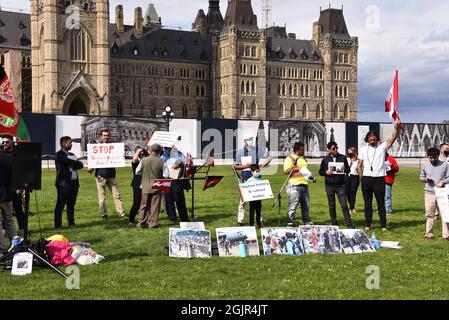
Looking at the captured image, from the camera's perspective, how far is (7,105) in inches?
422

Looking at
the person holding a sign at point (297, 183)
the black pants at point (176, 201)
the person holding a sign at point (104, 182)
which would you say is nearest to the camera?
the person holding a sign at point (297, 183)

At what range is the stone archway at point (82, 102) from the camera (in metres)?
Result: 82.5

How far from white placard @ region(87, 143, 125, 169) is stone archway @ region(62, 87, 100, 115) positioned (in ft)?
222

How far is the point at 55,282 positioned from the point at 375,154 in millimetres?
7578

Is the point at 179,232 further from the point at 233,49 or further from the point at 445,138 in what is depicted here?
the point at 233,49

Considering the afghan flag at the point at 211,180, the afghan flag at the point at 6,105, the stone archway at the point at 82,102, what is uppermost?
the stone archway at the point at 82,102

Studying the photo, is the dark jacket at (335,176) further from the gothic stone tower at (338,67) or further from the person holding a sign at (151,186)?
the gothic stone tower at (338,67)

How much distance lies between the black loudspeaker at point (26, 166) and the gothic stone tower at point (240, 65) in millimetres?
91513

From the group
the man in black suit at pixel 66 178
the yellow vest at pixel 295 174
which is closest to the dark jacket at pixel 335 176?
the yellow vest at pixel 295 174

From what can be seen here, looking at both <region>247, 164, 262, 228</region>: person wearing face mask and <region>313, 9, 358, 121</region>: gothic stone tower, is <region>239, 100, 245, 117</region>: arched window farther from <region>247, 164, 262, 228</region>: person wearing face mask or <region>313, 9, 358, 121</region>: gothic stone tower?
<region>247, 164, 262, 228</region>: person wearing face mask

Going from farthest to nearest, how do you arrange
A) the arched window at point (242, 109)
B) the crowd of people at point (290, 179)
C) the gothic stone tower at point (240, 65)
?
the arched window at point (242, 109) < the gothic stone tower at point (240, 65) < the crowd of people at point (290, 179)

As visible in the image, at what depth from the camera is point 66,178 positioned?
1507 centimetres

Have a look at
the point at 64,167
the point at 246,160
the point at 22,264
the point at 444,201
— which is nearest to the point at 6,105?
the point at 22,264

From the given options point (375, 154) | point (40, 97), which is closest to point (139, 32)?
point (40, 97)
